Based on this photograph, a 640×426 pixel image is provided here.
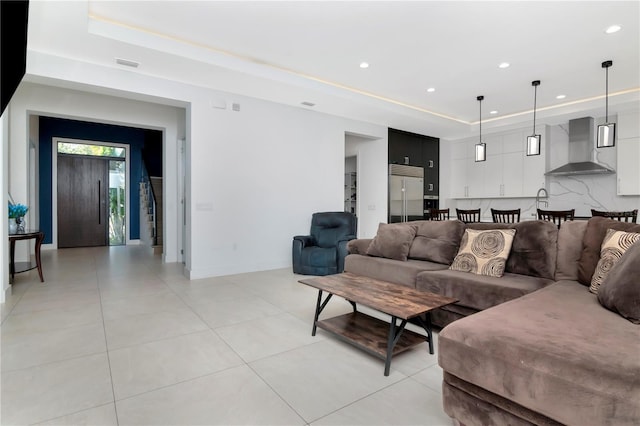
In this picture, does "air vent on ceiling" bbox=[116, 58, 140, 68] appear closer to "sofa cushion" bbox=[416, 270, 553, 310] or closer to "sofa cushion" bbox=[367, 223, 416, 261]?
"sofa cushion" bbox=[367, 223, 416, 261]

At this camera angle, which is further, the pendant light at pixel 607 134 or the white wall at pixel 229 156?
the white wall at pixel 229 156

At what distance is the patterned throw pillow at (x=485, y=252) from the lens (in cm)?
276

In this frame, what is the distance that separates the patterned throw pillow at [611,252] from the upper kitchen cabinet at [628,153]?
179 inches

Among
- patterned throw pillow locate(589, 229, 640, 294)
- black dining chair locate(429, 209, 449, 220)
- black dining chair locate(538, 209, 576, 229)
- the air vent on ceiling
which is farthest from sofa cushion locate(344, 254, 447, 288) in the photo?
the air vent on ceiling

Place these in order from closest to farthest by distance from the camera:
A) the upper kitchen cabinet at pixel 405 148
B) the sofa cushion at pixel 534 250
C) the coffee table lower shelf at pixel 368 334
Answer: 1. the coffee table lower shelf at pixel 368 334
2. the sofa cushion at pixel 534 250
3. the upper kitchen cabinet at pixel 405 148

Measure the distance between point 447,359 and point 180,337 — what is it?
80.2 inches

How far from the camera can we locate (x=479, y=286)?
2.50 metres

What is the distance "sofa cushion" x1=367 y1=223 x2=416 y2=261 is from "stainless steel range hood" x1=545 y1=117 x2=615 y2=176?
429 cm

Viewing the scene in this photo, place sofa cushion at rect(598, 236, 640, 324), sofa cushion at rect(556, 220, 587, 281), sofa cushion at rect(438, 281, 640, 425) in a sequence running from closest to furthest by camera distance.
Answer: sofa cushion at rect(438, 281, 640, 425)
sofa cushion at rect(598, 236, 640, 324)
sofa cushion at rect(556, 220, 587, 281)

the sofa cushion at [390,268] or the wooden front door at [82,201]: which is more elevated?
the wooden front door at [82,201]

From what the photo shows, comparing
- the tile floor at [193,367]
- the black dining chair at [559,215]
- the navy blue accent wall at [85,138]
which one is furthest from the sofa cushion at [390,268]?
the navy blue accent wall at [85,138]

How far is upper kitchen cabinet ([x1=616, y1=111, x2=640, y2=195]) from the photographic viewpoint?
212 inches

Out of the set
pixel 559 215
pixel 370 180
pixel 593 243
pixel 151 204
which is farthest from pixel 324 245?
pixel 151 204

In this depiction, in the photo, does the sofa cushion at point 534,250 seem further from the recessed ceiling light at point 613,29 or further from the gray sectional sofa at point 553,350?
the recessed ceiling light at point 613,29
